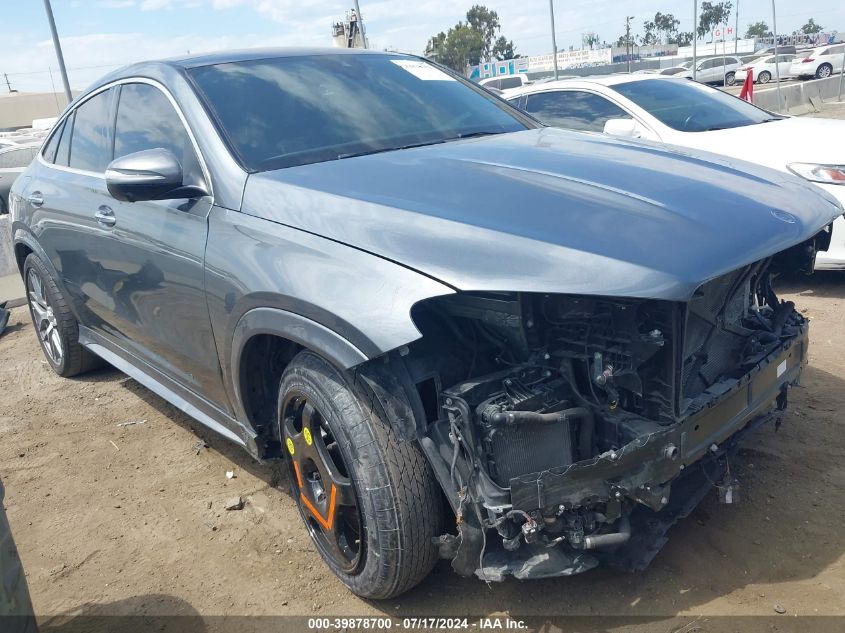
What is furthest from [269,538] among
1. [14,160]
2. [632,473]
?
[14,160]

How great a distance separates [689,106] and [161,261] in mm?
5159

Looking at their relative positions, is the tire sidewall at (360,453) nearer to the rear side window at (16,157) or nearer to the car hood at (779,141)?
the car hood at (779,141)

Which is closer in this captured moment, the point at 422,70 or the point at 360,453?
the point at 360,453

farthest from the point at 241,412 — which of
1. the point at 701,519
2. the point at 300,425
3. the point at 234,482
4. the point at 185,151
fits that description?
the point at 701,519

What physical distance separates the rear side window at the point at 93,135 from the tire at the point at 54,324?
80cm

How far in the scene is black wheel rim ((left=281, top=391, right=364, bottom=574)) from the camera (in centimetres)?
249

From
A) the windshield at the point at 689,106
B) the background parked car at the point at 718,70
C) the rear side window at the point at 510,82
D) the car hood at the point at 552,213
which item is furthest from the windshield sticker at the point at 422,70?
the background parked car at the point at 718,70

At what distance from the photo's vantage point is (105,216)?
3.53 meters

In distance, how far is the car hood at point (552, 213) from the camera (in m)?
2.03

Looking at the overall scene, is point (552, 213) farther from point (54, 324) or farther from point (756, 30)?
point (756, 30)

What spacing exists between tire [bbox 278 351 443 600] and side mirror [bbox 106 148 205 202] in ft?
2.76

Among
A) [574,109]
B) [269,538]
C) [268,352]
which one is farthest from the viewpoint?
[574,109]

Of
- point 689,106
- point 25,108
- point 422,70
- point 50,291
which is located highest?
point 25,108

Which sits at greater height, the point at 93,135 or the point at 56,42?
the point at 56,42
